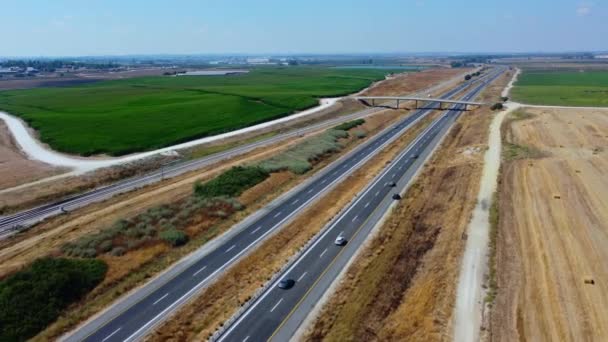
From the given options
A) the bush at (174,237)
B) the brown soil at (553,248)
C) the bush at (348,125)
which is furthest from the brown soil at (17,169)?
the brown soil at (553,248)

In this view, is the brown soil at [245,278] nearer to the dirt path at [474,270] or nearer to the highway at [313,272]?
the highway at [313,272]

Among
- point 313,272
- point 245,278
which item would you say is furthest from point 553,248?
point 245,278

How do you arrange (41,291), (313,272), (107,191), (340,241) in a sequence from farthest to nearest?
(107,191), (340,241), (313,272), (41,291)

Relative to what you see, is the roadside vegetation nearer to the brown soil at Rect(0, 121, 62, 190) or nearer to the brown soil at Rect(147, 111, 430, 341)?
the brown soil at Rect(147, 111, 430, 341)

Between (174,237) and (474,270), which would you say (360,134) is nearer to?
(174,237)

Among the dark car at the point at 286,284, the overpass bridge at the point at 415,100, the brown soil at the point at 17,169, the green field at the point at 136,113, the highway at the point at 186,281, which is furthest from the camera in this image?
the overpass bridge at the point at 415,100

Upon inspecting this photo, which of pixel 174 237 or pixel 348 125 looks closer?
pixel 174 237

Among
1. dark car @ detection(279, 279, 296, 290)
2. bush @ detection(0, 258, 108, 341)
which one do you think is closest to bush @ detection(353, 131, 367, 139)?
dark car @ detection(279, 279, 296, 290)

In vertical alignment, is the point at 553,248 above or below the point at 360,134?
below

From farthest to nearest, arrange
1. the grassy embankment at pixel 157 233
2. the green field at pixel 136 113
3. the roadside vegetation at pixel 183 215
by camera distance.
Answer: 1. the green field at pixel 136 113
2. the roadside vegetation at pixel 183 215
3. the grassy embankment at pixel 157 233
